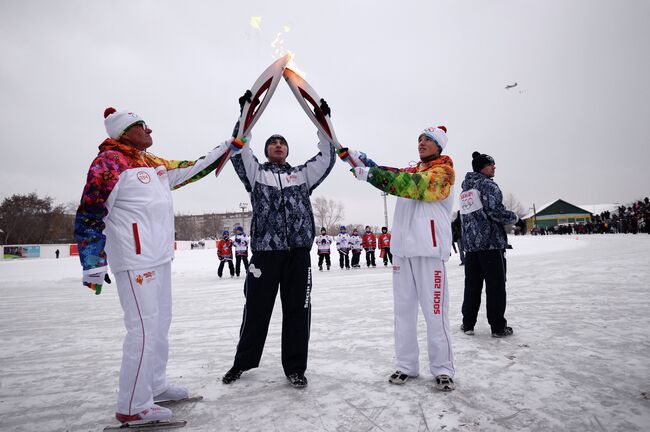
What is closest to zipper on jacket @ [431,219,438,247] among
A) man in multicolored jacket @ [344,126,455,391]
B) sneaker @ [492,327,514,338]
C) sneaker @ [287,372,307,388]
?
man in multicolored jacket @ [344,126,455,391]

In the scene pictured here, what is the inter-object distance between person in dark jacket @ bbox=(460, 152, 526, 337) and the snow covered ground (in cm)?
30

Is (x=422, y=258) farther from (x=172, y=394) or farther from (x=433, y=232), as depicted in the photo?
(x=172, y=394)

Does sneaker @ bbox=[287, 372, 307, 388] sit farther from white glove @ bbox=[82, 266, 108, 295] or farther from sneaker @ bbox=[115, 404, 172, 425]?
white glove @ bbox=[82, 266, 108, 295]

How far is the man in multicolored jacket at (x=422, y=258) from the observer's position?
9.73 ft

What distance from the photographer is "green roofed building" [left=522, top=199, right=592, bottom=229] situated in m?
78.1

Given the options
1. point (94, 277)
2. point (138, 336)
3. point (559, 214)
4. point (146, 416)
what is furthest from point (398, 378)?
point (559, 214)

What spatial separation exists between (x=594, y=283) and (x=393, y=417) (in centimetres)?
757

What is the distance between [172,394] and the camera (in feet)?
8.96

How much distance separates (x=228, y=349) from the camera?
4.12m

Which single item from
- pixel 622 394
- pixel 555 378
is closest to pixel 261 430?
pixel 555 378

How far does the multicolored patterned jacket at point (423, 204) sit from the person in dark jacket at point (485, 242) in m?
1.40

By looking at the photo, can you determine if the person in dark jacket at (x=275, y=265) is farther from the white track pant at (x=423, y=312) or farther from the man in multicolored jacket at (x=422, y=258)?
the white track pant at (x=423, y=312)

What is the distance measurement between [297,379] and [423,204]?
1.80 metres

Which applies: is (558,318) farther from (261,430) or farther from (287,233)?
(261,430)
